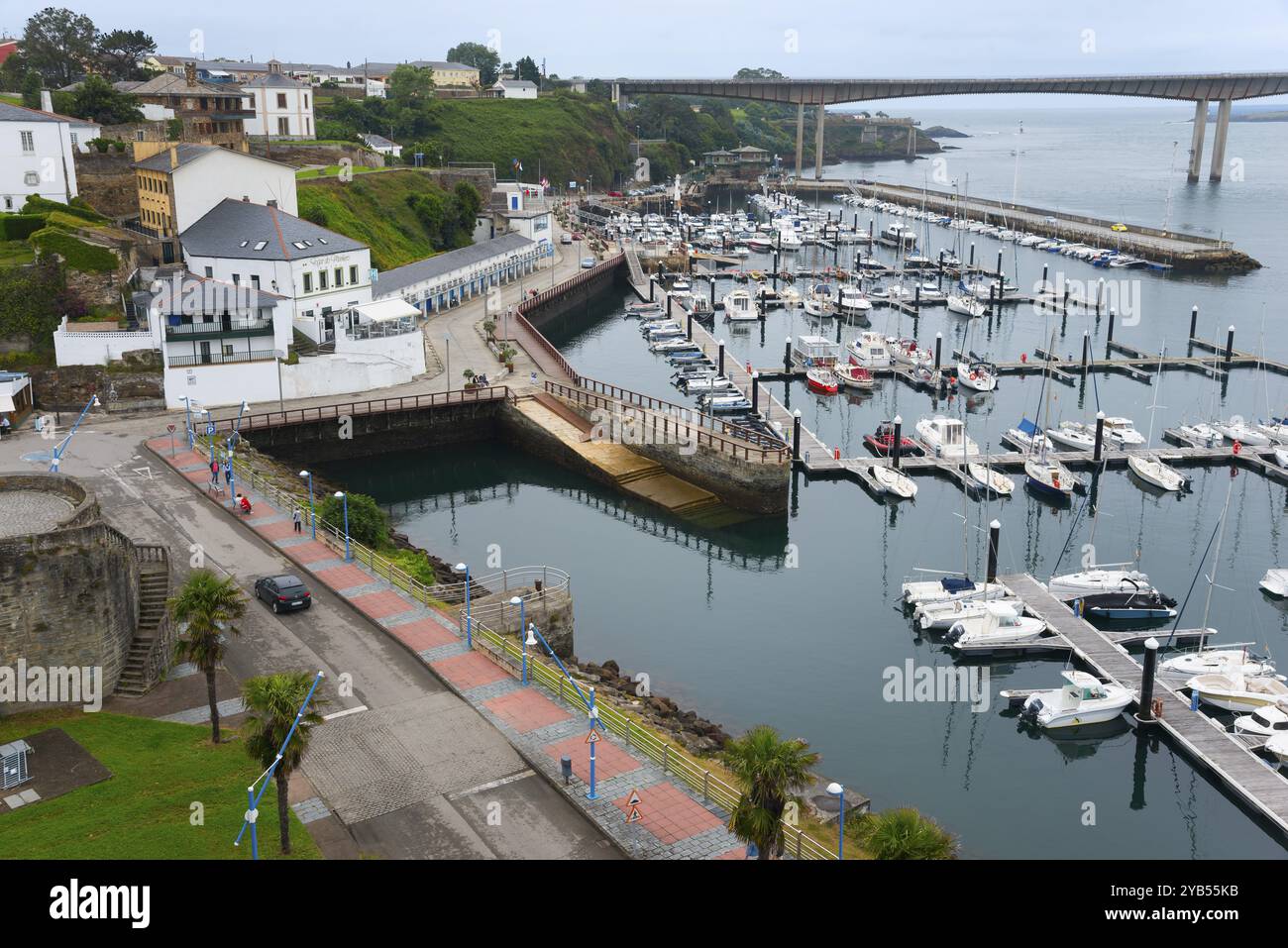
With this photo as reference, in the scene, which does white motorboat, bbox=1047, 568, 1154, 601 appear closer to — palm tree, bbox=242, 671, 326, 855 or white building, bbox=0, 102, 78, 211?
palm tree, bbox=242, 671, 326, 855

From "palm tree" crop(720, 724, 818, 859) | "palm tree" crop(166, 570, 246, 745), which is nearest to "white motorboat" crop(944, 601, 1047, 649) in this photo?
"palm tree" crop(720, 724, 818, 859)

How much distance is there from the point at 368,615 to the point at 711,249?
398ft

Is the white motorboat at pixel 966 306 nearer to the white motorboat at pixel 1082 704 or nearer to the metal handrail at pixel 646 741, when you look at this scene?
the white motorboat at pixel 1082 704

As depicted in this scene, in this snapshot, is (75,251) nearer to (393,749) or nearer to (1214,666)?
(393,749)

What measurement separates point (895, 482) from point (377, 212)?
69.2 m

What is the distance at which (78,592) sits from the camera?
3384cm

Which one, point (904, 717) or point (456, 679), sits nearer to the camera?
point (456, 679)

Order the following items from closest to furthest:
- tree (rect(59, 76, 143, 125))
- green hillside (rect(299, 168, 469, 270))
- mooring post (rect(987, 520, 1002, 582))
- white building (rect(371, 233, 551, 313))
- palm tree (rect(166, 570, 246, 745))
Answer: palm tree (rect(166, 570, 246, 745)) < mooring post (rect(987, 520, 1002, 582)) < white building (rect(371, 233, 551, 313)) < tree (rect(59, 76, 143, 125)) < green hillside (rect(299, 168, 469, 270))

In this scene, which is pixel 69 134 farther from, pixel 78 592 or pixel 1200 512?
pixel 1200 512

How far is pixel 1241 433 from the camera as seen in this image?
233 feet

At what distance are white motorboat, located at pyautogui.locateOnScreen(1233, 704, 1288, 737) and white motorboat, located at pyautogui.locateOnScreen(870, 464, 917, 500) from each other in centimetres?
2515

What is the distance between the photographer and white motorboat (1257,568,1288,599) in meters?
52.1
